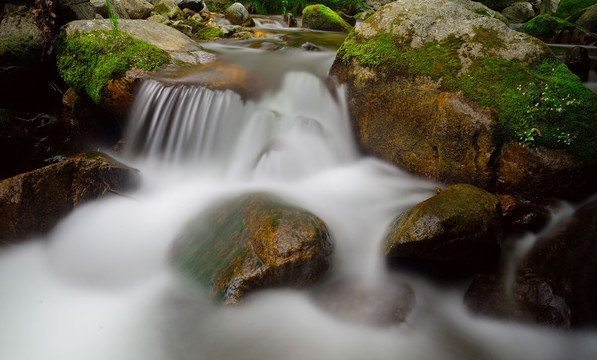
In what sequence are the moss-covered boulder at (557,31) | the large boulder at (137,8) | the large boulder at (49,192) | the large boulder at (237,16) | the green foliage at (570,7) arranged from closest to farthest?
the large boulder at (49,192) < the moss-covered boulder at (557,31) < the large boulder at (137,8) < the green foliage at (570,7) < the large boulder at (237,16)

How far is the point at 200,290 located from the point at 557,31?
12174mm

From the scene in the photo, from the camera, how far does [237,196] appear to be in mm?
3604

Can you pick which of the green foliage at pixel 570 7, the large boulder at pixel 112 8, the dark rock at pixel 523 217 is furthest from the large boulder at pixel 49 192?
the green foliage at pixel 570 7

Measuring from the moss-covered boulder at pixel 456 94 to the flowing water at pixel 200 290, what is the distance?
1.42 feet

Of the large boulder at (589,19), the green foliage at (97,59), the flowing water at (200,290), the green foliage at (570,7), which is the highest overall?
the green foliage at (570,7)

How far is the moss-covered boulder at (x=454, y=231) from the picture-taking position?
240 centimetres

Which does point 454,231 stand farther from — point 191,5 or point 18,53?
point 191,5

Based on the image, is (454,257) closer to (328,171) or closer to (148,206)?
(328,171)

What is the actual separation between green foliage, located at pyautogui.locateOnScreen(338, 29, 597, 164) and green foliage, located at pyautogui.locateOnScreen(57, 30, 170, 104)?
4.30m

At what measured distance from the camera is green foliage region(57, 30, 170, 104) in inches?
180

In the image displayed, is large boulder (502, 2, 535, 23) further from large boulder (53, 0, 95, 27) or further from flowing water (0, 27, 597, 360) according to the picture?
large boulder (53, 0, 95, 27)

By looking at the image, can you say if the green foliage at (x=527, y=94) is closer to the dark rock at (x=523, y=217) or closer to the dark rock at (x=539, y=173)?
the dark rock at (x=539, y=173)

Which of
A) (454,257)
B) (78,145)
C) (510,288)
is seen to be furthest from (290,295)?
(78,145)

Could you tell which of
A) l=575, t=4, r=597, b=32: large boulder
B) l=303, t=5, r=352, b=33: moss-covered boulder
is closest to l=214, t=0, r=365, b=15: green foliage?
l=303, t=5, r=352, b=33: moss-covered boulder
